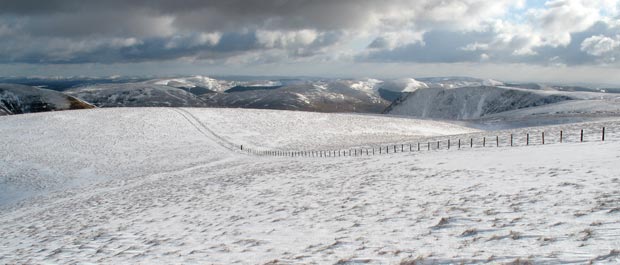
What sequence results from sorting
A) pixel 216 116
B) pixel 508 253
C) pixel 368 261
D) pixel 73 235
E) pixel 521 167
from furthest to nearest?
pixel 216 116, pixel 521 167, pixel 73 235, pixel 368 261, pixel 508 253

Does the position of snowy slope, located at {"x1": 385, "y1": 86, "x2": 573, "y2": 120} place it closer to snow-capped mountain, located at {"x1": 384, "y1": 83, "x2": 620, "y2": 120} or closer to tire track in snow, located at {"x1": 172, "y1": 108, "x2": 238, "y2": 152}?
snow-capped mountain, located at {"x1": 384, "y1": 83, "x2": 620, "y2": 120}

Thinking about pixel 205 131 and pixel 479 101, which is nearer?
pixel 205 131

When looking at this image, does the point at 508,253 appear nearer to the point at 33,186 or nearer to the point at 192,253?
the point at 192,253

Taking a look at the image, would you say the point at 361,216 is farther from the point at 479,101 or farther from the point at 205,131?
the point at 479,101

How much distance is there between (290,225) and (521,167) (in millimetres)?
11239

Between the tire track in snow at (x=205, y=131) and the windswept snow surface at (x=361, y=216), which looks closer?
the windswept snow surface at (x=361, y=216)

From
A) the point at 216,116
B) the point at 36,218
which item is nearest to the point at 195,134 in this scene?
the point at 216,116

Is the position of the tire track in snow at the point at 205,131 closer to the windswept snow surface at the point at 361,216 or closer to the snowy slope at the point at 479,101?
the windswept snow surface at the point at 361,216

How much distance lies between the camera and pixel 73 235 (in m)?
15.0

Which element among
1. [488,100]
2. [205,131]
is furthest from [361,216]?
[488,100]

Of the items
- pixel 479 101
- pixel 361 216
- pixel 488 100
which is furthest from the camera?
pixel 479 101

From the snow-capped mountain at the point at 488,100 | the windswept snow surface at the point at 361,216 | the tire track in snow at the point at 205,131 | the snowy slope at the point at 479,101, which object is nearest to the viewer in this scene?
the windswept snow surface at the point at 361,216

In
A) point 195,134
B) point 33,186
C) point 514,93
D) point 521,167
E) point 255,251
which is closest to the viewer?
point 255,251

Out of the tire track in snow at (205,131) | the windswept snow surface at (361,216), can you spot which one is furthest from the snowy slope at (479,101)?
the windswept snow surface at (361,216)
